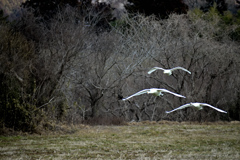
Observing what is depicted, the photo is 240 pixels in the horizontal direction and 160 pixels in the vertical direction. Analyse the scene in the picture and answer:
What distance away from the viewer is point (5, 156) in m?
7.12

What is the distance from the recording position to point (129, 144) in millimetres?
8867

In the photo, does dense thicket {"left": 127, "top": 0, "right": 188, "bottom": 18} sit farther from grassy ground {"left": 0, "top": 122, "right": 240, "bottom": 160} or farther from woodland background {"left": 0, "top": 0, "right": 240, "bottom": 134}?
grassy ground {"left": 0, "top": 122, "right": 240, "bottom": 160}

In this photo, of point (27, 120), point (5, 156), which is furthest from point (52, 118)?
point (5, 156)

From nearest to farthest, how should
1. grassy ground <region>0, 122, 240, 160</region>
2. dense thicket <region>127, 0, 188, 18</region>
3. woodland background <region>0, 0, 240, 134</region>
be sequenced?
grassy ground <region>0, 122, 240, 160</region> → woodland background <region>0, 0, 240, 134</region> → dense thicket <region>127, 0, 188, 18</region>

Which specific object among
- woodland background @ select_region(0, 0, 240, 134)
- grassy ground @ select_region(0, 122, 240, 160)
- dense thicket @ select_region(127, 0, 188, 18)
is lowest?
grassy ground @ select_region(0, 122, 240, 160)

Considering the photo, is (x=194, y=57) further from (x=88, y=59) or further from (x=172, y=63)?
(x=88, y=59)

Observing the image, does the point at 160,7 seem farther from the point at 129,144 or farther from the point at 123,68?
the point at 129,144

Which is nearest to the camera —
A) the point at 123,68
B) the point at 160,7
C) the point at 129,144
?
the point at 129,144

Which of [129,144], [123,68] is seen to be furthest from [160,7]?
[129,144]

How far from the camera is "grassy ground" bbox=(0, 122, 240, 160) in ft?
24.3

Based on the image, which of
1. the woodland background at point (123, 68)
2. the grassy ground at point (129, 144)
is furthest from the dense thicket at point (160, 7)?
the grassy ground at point (129, 144)

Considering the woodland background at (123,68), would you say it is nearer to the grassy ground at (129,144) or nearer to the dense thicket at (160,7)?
the grassy ground at (129,144)

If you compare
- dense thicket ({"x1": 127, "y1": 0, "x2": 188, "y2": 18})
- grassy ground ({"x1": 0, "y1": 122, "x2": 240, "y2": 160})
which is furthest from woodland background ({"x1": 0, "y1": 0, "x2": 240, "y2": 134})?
dense thicket ({"x1": 127, "y1": 0, "x2": 188, "y2": 18})

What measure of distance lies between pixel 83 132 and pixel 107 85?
186 inches
